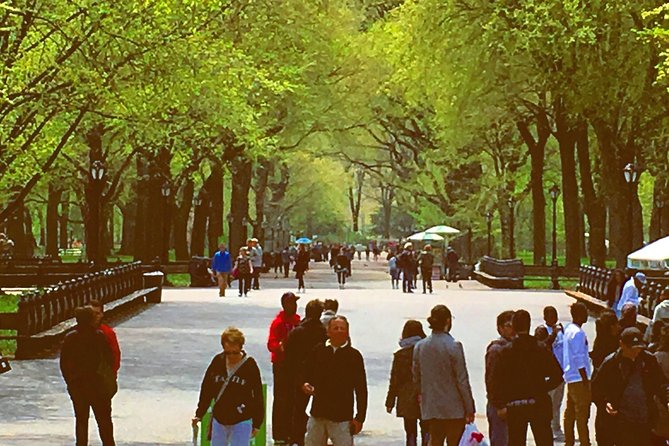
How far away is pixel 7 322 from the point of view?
2445cm

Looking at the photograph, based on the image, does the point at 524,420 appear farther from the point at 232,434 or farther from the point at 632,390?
the point at 232,434

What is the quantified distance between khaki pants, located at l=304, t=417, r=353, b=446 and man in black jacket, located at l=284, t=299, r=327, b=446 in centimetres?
206

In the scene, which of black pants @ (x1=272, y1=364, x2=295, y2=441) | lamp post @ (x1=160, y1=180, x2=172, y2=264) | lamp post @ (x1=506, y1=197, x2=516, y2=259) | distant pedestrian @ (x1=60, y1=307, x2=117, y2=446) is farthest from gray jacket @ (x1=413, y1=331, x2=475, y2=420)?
lamp post @ (x1=506, y1=197, x2=516, y2=259)

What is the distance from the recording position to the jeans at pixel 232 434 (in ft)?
35.2

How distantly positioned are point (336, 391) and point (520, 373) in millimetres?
1557

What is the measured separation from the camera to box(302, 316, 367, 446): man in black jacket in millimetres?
11469

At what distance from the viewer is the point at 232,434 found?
1078 cm

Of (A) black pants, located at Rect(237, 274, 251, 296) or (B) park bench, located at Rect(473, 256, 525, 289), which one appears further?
(B) park bench, located at Rect(473, 256, 525, 289)

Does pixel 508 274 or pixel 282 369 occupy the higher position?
pixel 508 274

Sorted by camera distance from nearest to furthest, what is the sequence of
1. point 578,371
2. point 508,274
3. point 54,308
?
1. point 578,371
2. point 54,308
3. point 508,274

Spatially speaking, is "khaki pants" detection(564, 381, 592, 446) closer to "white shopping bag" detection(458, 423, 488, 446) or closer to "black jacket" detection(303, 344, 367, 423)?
"white shopping bag" detection(458, 423, 488, 446)

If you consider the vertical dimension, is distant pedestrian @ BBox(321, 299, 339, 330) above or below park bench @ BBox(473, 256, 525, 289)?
below

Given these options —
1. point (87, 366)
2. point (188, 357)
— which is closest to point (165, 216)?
point (188, 357)

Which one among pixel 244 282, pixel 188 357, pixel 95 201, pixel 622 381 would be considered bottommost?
pixel 188 357
